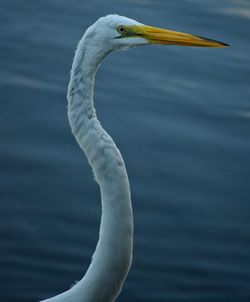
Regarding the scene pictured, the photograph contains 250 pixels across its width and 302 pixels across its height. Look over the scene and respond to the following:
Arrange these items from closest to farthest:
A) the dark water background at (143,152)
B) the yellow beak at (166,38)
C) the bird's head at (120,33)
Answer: the bird's head at (120,33) < the yellow beak at (166,38) < the dark water background at (143,152)

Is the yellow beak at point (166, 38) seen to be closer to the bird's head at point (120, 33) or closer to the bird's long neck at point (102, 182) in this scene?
the bird's head at point (120, 33)

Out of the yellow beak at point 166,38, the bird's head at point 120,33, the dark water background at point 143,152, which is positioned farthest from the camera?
the dark water background at point 143,152

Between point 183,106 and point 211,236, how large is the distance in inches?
45.1

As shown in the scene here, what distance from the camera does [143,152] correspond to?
478 centimetres

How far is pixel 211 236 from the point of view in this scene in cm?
425

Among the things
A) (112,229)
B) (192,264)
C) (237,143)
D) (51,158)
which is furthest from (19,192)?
(112,229)

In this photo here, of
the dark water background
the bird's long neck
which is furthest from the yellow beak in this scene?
the dark water background

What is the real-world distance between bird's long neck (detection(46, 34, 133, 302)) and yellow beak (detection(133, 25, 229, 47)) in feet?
0.60

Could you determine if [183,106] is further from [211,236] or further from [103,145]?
[103,145]

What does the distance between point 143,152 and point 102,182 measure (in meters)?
2.08

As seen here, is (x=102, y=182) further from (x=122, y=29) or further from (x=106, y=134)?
(x=122, y=29)

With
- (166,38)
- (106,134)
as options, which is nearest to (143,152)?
(166,38)

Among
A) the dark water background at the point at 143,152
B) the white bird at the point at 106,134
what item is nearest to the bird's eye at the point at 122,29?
the white bird at the point at 106,134

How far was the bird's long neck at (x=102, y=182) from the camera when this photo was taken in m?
2.62
